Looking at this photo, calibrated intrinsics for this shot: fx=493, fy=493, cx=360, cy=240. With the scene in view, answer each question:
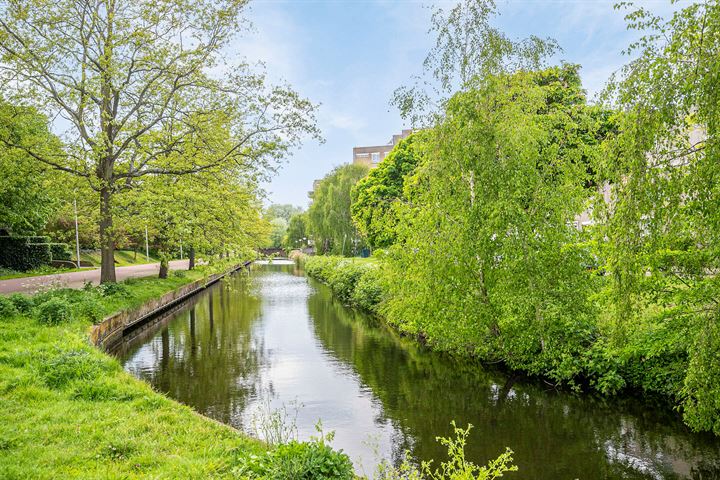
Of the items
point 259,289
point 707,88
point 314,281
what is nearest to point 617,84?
→ point 707,88

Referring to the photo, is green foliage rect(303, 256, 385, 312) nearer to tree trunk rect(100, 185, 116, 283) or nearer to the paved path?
tree trunk rect(100, 185, 116, 283)

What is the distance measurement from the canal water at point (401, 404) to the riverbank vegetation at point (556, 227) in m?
0.67

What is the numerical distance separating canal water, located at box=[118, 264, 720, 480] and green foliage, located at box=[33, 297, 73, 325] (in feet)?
6.70

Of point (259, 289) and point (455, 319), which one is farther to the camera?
point (259, 289)

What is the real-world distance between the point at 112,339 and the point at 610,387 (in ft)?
44.6

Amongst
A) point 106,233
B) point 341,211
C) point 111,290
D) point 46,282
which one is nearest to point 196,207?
point 106,233

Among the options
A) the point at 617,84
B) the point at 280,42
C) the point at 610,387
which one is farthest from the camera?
the point at 280,42

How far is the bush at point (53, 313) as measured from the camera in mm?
11691

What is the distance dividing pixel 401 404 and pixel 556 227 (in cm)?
522

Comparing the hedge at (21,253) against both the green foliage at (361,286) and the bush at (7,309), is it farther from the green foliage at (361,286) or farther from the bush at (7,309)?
the bush at (7,309)

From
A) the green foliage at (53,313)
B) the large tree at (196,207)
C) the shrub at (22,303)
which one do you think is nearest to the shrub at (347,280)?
the large tree at (196,207)

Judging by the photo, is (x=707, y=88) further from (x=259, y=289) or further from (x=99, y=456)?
(x=259, y=289)

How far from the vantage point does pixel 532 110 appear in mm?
11492

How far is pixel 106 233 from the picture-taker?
59.0 feet
